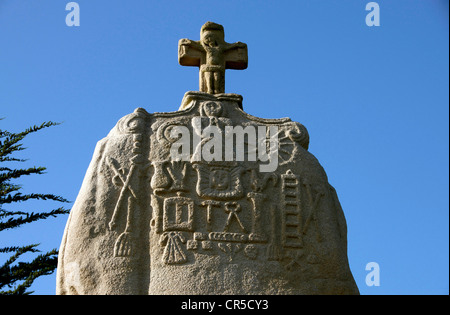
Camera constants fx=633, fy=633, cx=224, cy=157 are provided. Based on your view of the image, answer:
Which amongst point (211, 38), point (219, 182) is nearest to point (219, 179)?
point (219, 182)

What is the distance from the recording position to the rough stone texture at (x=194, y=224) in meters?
4.80

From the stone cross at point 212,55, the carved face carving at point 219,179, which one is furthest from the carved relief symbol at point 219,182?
the stone cross at point 212,55

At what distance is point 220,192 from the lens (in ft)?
16.9

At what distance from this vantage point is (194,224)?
198 inches

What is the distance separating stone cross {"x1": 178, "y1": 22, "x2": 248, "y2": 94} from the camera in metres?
6.14

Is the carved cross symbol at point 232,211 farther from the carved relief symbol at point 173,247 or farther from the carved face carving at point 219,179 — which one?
the carved relief symbol at point 173,247

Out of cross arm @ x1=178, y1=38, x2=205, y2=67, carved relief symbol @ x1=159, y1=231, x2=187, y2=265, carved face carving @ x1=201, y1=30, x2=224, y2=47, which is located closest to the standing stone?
carved relief symbol @ x1=159, y1=231, x2=187, y2=265

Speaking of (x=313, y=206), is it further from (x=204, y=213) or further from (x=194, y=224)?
(x=194, y=224)

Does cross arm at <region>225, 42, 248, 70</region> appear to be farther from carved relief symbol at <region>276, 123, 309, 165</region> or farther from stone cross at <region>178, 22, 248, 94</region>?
carved relief symbol at <region>276, 123, 309, 165</region>

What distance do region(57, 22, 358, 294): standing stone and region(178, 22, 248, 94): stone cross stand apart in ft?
1.43
